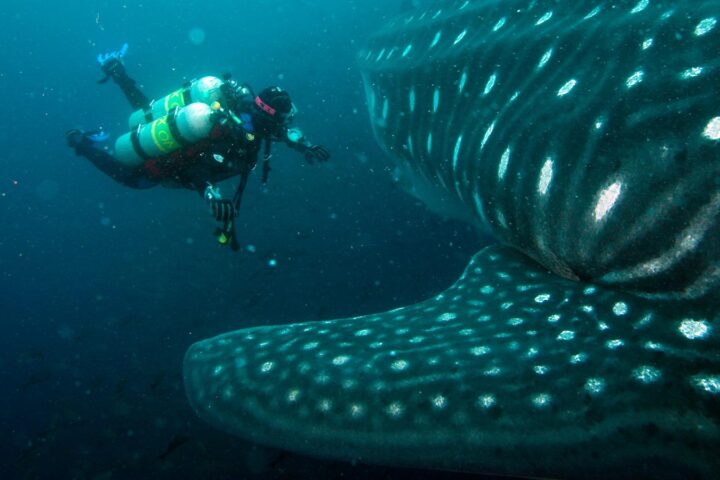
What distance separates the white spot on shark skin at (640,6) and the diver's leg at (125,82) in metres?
9.44

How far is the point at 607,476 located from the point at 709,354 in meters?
0.75

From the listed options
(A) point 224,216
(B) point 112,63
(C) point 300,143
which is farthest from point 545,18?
(B) point 112,63

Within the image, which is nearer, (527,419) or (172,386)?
(527,419)

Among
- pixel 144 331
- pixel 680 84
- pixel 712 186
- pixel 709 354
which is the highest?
pixel 680 84

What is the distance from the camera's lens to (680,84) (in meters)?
2.60

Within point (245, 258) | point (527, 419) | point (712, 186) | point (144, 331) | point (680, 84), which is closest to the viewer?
point (527, 419)

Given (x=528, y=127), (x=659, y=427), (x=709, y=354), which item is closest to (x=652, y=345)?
(x=709, y=354)

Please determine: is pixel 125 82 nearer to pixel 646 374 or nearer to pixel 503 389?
pixel 503 389

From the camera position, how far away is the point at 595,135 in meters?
2.98

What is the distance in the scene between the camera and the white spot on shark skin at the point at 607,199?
9.04 feet

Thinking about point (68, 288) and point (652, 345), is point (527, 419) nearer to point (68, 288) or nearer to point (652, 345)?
point (652, 345)

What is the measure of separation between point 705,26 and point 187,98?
7.56 metres

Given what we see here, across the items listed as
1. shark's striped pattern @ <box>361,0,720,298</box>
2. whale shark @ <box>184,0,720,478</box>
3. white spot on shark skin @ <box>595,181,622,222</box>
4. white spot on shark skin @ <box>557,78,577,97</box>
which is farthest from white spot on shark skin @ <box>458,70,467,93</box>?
white spot on shark skin @ <box>595,181,622,222</box>

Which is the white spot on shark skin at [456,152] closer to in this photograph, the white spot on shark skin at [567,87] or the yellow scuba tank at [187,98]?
the white spot on shark skin at [567,87]
